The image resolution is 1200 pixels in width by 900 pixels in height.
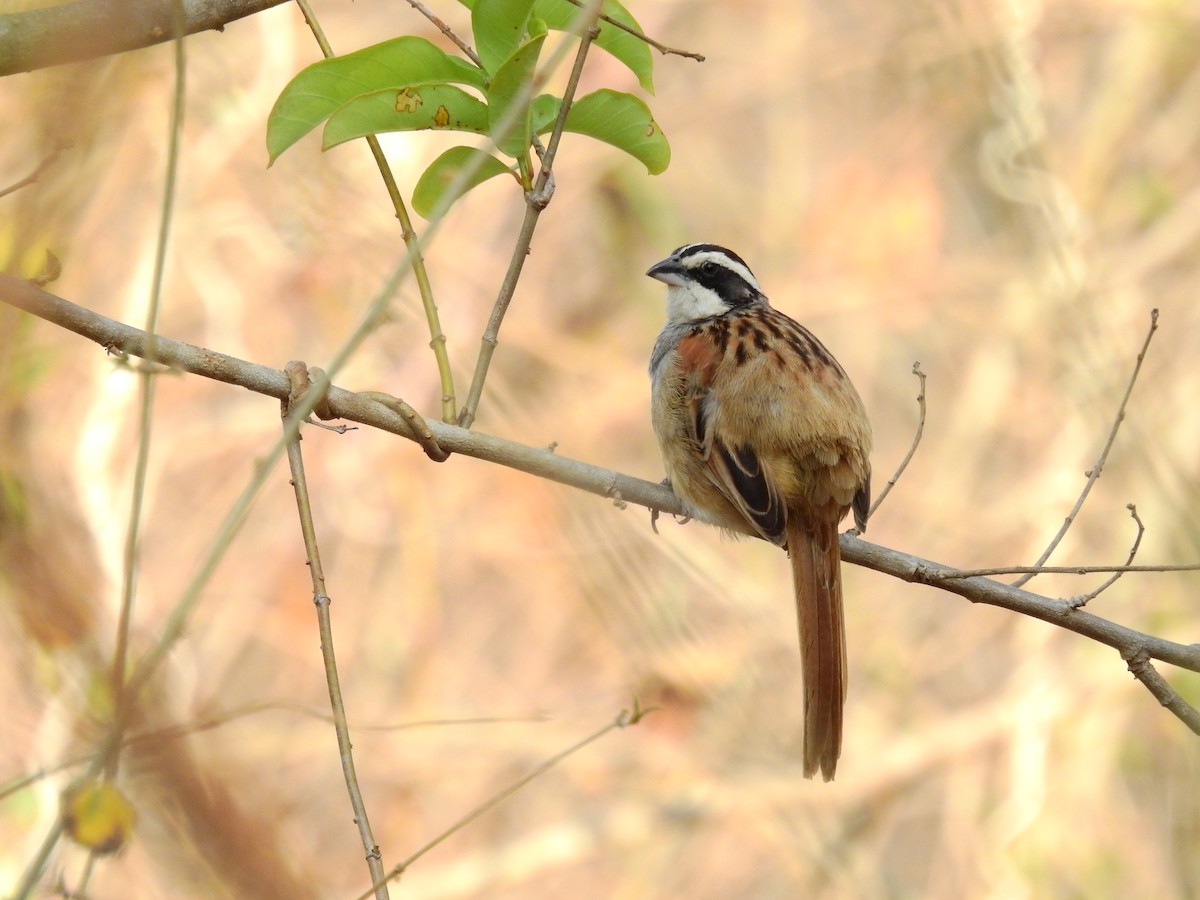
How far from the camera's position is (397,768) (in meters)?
7.46

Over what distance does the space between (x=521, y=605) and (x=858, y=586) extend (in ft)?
6.94

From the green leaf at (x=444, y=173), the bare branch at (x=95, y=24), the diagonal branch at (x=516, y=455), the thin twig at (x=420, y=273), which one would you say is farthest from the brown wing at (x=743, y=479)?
the bare branch at (x=95, y=24)

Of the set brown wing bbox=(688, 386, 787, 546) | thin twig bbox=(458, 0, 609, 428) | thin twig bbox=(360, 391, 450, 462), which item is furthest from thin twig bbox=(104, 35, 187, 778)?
brown wing bbox=(688, 386, 787, 546)

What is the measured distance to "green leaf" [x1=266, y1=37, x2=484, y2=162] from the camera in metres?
2.46

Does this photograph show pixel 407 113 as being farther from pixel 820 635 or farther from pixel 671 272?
pixel 671 272

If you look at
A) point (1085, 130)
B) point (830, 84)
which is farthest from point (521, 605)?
point (1085, 130)

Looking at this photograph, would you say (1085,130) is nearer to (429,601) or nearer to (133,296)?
(429,601)

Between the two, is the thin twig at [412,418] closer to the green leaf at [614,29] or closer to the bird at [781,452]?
the green leaf at [614,29]

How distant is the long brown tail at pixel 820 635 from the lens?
3.40 metres

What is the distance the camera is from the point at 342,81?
2.49 meters

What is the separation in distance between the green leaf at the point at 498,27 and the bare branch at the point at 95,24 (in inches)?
17.1

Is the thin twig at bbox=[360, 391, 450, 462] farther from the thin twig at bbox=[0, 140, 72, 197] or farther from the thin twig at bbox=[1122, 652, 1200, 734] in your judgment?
the thin twig at bbox=[1122, 652, 1200, 734]

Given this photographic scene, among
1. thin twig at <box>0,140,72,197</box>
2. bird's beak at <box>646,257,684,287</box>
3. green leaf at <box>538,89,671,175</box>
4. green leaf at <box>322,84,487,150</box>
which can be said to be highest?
bird's beak at <box>646,257,684,287</box>

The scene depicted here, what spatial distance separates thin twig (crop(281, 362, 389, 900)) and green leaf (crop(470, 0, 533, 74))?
0.73 meters
